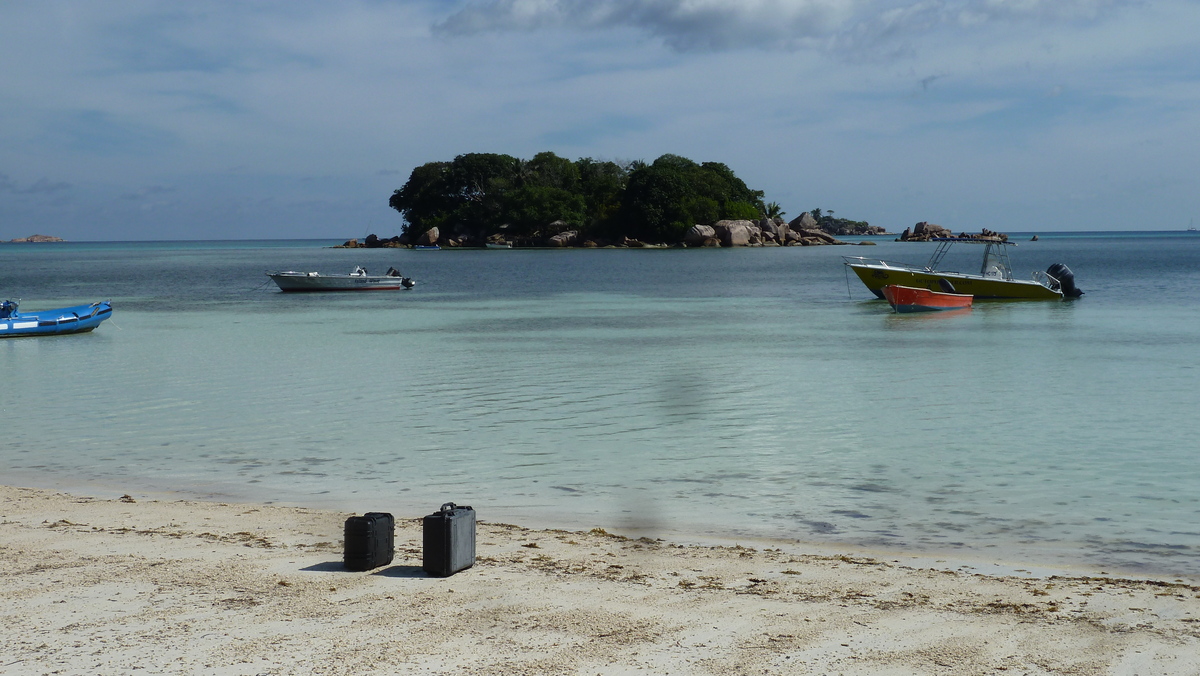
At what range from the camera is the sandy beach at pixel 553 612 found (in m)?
5.48

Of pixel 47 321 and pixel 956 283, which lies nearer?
pixel 47 321

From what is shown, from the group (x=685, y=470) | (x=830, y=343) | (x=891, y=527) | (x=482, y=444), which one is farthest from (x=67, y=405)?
(x=830, y=343)

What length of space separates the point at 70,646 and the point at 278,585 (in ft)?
4.48

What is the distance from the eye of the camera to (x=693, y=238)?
5118 inches

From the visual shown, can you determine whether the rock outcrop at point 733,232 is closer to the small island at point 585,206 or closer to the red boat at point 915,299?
the small island at point 585,206

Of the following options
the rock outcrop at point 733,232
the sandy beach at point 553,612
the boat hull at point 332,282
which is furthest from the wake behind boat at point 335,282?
the rock outcrop at point 733,232

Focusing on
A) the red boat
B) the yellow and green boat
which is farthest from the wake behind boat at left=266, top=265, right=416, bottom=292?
the red boat

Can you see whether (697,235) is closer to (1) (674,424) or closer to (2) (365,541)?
(1) (674,424)

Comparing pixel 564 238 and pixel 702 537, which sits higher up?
pixel 564 238

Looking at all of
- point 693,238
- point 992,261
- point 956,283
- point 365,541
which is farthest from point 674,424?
point 693,238

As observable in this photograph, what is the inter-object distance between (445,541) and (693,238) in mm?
124427

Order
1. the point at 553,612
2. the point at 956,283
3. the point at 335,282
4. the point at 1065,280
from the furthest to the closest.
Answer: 1. the point at 335,282
2. the point at 1065,280
3. the point at 956,283
4. the point at 553,612

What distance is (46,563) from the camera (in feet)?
23.9

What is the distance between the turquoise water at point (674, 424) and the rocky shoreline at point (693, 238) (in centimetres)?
9889
